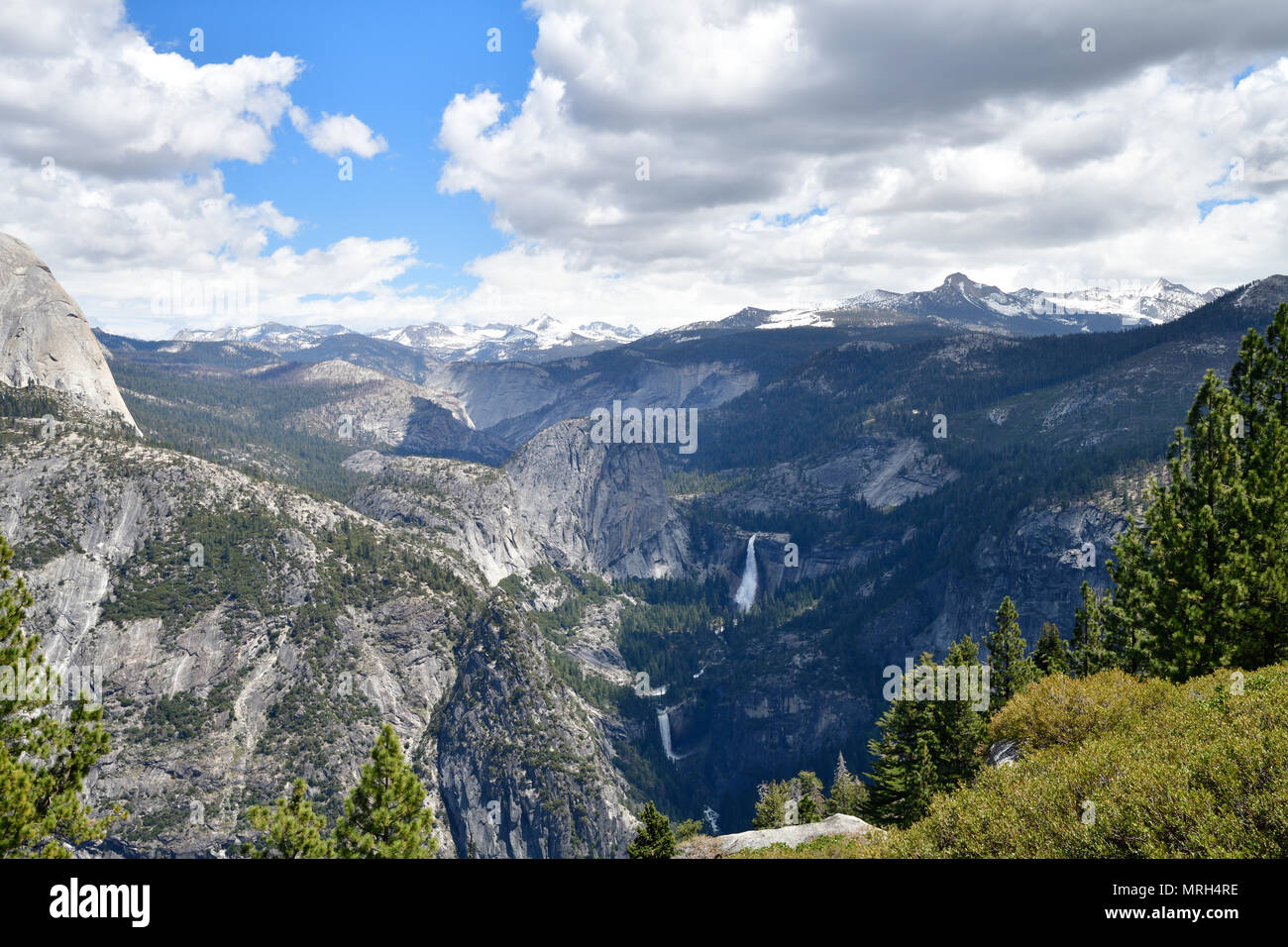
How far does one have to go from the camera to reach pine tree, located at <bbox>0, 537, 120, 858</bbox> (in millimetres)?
20781

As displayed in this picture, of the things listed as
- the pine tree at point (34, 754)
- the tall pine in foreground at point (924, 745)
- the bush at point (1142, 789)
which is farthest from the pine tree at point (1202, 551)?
the pine tree at point (34, 754)

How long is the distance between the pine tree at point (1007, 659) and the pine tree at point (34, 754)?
6523 centimetres

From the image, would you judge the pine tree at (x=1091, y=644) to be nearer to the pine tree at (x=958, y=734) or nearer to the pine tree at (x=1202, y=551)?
the pine tree at (x=958, y=734)

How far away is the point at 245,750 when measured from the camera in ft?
457

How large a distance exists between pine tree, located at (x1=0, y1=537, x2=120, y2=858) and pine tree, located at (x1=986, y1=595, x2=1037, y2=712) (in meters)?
65.2

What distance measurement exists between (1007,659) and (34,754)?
69859 millimetres

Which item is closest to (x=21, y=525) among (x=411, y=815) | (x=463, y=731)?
(x=463, y=731)

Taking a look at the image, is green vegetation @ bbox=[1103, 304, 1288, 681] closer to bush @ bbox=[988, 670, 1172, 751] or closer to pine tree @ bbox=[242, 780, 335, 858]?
bush @ bbox=[988, 670, 1172, 751]

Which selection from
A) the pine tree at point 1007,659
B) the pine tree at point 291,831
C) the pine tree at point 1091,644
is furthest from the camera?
the pine tree at point 1007,659

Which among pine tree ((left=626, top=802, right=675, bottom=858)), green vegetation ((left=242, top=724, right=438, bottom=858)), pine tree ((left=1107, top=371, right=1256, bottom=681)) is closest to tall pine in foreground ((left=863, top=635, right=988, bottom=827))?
pine tree ((left=1107, top=371, right=1256, bottom=681))

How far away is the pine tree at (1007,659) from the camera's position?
6431 centimetres
